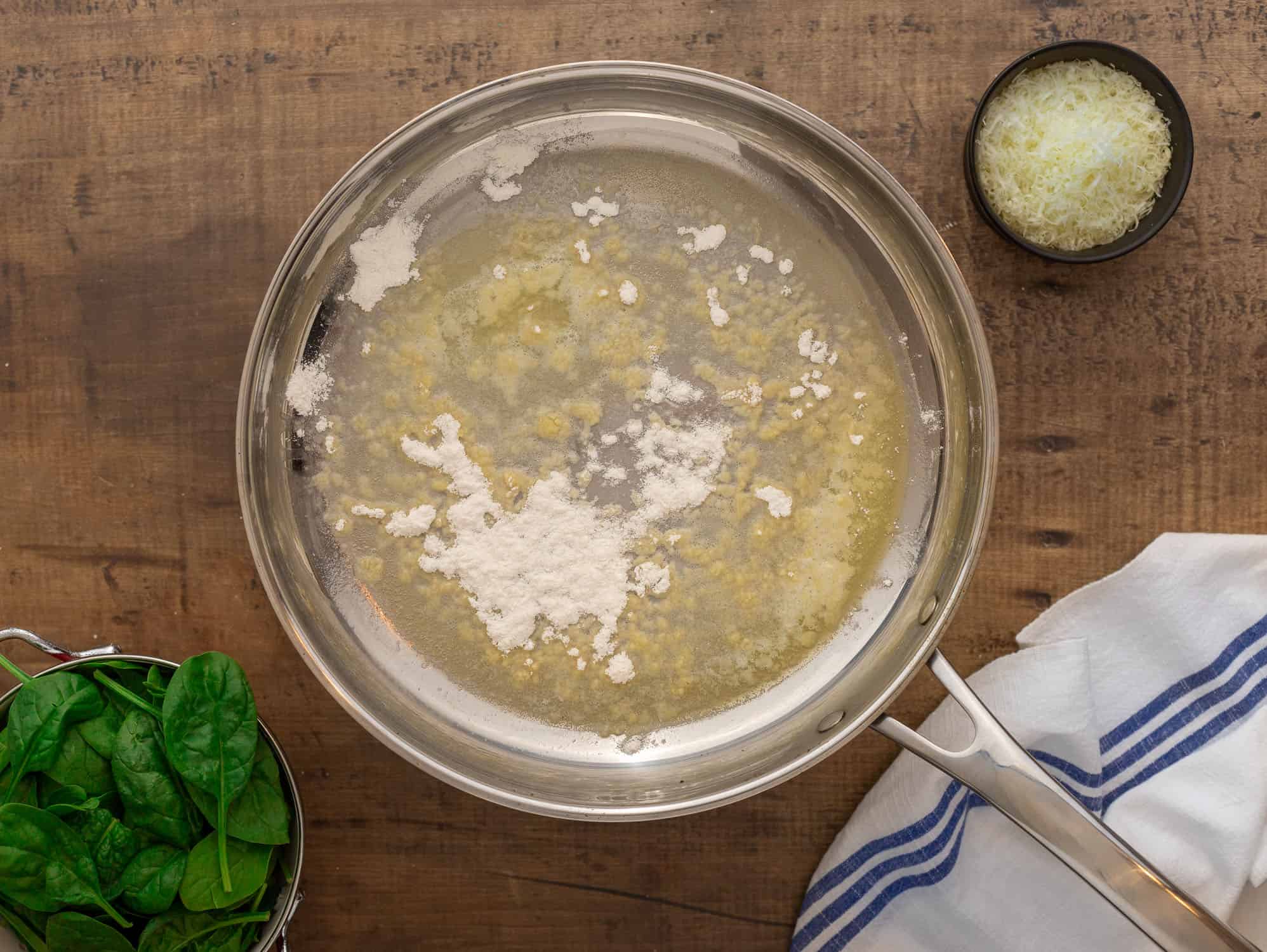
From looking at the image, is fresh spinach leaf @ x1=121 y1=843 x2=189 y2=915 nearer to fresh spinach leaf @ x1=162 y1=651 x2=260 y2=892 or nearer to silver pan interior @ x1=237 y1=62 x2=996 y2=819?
fresh spinach leaf @ x1=162 y1=651 x2=260 y2=892

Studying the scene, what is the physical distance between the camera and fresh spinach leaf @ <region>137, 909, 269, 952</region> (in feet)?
2.76

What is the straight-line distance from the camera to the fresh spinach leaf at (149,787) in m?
0.84

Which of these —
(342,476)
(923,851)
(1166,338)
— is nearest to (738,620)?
(923,851)

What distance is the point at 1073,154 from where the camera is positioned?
36.1 inches

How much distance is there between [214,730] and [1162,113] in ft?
3.71

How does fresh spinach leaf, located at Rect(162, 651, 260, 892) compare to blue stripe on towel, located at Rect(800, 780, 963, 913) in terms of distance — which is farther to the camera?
blue stripe on towel, located at Rect(800, 780, 963, 913)

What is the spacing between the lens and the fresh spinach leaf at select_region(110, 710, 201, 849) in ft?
2.76

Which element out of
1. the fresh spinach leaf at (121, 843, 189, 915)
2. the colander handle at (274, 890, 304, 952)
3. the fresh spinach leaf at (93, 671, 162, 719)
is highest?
the fresh spinach leaf at (93, 671, 162, 719)

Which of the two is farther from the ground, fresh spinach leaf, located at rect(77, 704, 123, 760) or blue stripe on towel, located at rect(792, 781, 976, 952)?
fresh spinach leaf, located at rect(77, 704, 123, 760)

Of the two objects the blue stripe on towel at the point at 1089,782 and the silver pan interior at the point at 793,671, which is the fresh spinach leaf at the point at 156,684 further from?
the blue stripe on towel at the point at 1089,782

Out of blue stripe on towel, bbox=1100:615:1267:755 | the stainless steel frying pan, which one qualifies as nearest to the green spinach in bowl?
the stainless steel frying pan

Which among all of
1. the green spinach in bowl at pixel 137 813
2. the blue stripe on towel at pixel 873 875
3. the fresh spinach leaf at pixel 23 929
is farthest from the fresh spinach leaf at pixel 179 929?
the blue stripe on towel at pixel 873 875

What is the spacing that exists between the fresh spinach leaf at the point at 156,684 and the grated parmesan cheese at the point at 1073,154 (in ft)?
3.22

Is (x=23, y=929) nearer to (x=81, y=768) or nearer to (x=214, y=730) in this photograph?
(x=81, y=768)
